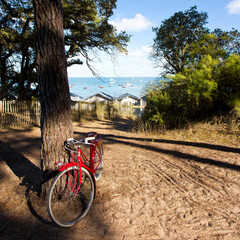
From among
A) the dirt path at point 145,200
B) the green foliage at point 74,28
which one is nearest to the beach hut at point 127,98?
the green foliage at point 74,28

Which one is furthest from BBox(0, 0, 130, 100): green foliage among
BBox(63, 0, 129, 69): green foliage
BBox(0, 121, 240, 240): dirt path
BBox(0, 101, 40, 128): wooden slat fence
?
BBox(0, 121, 240, 240): dirt path

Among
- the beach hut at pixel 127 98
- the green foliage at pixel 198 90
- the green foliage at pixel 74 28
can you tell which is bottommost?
the beach hut at pixel 127 98

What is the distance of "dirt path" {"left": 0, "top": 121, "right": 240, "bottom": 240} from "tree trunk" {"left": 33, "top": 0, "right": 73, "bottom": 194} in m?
0.66

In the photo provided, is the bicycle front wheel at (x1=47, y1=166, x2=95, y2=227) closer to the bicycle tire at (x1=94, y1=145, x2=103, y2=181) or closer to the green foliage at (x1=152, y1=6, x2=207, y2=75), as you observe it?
the bicycle tire at (x1=94, y1=145, x2=103, y2=181)

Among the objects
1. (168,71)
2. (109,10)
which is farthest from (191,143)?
(168,71)

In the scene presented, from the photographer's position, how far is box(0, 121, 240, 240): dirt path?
2.66 m

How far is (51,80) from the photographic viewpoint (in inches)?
126

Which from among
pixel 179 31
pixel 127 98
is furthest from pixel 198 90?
pixel 127 98

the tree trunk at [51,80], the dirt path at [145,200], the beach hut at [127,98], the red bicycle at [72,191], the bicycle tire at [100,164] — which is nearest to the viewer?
the dirt path at [145,200]

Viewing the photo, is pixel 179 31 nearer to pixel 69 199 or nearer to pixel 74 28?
pixel 74 28

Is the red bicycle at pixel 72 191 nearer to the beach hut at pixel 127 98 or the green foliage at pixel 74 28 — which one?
the green foliage at pixel 74 28

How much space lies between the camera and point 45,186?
10.8ft

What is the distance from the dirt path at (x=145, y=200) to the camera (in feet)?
8.74

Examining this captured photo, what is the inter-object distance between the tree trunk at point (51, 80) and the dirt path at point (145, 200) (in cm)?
66
